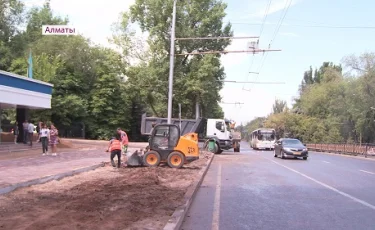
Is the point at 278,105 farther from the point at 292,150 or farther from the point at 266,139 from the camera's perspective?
the point at 292,150

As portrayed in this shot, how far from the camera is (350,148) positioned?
3997 cm

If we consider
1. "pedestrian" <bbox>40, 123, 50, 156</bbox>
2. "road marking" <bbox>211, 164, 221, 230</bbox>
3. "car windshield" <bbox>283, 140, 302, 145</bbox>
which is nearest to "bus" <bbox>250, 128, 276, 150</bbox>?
Answer: "car windshield" <bbox>283, 140, 302, 145</bbox>

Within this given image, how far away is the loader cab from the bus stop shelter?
9775 millimetres

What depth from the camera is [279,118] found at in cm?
8788

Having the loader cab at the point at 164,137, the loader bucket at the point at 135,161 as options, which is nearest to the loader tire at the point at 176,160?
the loader cab at the point at 164,137

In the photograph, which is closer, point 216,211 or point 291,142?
point 216,211

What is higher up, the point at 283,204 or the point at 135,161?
the point at 135,161

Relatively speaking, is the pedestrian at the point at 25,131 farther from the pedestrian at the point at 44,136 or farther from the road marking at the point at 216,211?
the road marking at the point at 216,211

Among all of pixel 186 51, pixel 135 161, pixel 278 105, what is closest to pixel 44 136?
pixel 135 161

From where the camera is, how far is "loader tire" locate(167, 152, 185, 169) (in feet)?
56.9

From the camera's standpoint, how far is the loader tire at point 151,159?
17422 millimetres

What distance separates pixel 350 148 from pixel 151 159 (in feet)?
92.8

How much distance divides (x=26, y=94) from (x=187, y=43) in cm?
2380

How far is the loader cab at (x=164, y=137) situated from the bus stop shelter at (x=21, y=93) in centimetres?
978
